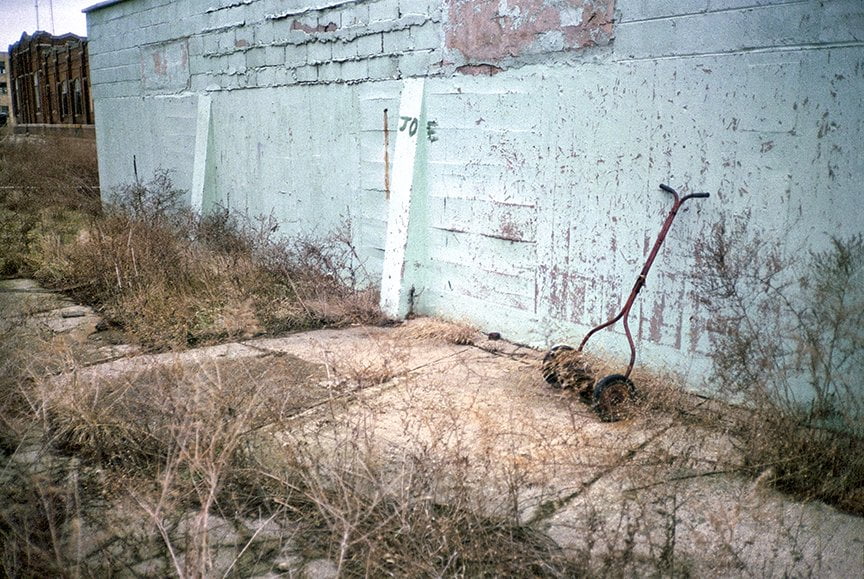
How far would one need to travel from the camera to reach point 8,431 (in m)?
3.98

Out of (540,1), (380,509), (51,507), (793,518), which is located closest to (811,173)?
(793,518)

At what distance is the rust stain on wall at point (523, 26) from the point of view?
491cm

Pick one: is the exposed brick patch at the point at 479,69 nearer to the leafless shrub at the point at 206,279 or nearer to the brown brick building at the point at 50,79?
the leafless shrub at the point at 206,279

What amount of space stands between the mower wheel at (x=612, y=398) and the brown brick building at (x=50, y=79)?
28.4m

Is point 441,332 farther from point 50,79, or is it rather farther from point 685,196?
point 50,79

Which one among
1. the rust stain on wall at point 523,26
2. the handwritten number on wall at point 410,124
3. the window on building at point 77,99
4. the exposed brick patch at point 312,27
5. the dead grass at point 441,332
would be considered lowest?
the dead grass at point 441,332

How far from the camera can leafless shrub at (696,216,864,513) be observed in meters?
3.42

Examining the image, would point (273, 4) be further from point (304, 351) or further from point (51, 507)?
point (51, 507)

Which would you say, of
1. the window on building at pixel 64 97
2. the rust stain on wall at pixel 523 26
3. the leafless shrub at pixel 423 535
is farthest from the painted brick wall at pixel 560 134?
the window on building at pixel 64 97

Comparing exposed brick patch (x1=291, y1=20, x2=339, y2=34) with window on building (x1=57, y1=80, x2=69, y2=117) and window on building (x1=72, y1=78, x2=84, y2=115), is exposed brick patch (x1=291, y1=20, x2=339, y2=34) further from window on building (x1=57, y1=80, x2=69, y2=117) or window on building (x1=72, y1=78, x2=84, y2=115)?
window on building (x1=57, y1=80, x2=69, y2=117)

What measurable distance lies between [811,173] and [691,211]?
74 centimetres

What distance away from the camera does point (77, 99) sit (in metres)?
29.6

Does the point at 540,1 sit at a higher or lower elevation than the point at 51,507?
higher

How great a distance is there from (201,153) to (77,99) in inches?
950
